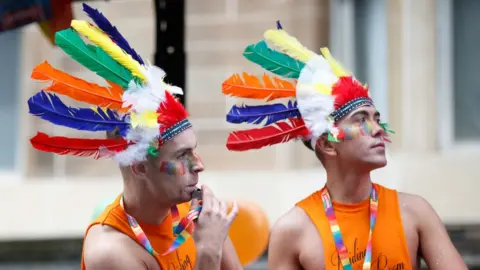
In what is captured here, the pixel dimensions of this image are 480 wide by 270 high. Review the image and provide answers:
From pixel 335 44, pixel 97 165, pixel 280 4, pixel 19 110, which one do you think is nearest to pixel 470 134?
pixel 335 44

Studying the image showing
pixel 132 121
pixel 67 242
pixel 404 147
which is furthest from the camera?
pixel 67 242

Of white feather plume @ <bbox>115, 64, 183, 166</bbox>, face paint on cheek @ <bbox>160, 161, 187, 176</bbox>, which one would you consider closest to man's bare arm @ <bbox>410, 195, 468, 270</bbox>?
face paint on cheek @ <bbox>160, 161, 187, 176</bbox>

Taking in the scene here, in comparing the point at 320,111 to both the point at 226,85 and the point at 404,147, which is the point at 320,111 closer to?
the point at 226,85

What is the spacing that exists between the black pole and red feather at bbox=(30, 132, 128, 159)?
1228 millimetres

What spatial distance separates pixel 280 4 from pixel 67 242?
2364mm

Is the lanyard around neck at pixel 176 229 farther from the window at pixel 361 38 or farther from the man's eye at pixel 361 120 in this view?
the window at pixel 361 38

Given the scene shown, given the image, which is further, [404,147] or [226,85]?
[404,147]

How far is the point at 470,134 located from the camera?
7062 mm

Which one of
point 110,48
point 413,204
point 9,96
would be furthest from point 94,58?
point 9,96

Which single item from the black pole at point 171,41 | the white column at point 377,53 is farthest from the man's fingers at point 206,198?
the white column at point 377,53

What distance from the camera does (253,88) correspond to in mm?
3850

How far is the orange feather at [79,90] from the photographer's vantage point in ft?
11.6

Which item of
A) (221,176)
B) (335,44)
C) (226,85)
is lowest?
(221,176)

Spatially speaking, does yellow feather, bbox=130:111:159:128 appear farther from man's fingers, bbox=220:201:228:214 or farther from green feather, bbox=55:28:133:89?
man's fingers, bbox=220:201:228:214
